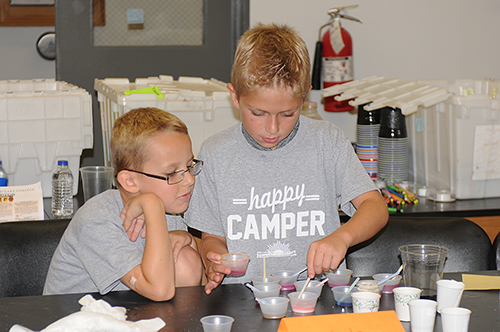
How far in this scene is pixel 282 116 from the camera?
147cm

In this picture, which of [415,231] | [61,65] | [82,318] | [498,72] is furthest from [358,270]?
[498,72]

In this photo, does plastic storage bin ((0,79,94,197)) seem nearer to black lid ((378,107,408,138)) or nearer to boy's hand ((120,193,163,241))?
boy's hand ((120,193,163,241))

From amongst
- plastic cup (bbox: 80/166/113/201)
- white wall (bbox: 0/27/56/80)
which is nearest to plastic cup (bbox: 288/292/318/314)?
plastic cup (bbox: 80/166/113/201)

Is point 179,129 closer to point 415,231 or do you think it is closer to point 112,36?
point 415,231

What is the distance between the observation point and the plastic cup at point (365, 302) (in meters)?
1.13

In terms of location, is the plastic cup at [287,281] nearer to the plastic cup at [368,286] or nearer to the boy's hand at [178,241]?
the plastic cup at [368,286]

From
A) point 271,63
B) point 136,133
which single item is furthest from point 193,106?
point 271,63

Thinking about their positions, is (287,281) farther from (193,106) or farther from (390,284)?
(193,106)

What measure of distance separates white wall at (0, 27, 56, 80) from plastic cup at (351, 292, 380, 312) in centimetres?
401

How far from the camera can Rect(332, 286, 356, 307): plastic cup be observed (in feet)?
3.89

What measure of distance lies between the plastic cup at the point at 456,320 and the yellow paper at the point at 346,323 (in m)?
0.08

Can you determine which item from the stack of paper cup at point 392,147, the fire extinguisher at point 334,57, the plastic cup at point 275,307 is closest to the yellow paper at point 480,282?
the plastic cup at point 275,307

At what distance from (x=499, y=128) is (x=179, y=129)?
1532 millimetres

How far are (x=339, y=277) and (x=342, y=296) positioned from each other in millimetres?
91
